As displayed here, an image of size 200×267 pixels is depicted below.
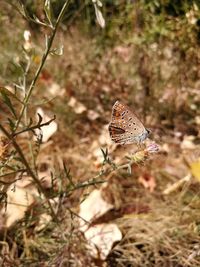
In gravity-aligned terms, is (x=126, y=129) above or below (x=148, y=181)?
below

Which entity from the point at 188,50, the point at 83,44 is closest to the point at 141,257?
the point at 188,50

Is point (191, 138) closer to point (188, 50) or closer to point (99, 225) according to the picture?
point (188, 50)

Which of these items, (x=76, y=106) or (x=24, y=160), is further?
(x=76, y=106)

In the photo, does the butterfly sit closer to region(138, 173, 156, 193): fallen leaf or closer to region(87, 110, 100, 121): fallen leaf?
region(138, 173, 156, 193): fallen leaf

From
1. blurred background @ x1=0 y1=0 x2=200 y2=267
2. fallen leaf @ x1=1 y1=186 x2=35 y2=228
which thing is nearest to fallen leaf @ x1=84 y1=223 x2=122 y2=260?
blurred background @ x1=0 y1=0 x2=200 y2=267

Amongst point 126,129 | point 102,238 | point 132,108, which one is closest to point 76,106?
point 132,108

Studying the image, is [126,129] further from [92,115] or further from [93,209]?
[92,115]

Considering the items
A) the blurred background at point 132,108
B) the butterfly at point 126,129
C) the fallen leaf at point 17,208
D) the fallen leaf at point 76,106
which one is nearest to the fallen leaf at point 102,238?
the blurred background at point 132,108
